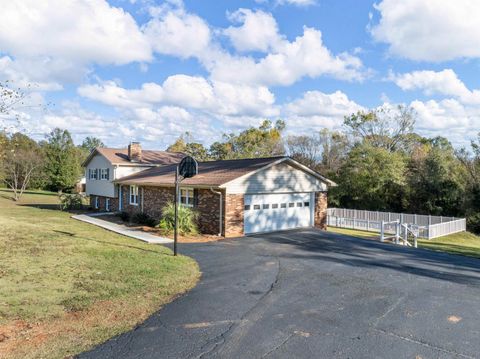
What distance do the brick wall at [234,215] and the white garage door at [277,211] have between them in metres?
0.38

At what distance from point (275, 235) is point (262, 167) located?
315cm

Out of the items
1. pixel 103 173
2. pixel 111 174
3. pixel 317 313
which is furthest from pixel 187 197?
pixel 103 173

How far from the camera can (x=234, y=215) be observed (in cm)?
1633

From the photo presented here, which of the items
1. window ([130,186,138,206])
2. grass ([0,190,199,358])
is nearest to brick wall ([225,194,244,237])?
grass ([0,190,199,358])

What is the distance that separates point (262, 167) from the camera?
1716 centimetres

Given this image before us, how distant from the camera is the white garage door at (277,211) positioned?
17094 millimetres

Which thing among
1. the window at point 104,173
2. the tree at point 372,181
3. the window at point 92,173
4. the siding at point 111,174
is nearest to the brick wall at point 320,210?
the tree at point 372,181

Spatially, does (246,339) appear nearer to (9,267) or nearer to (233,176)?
(9,267)

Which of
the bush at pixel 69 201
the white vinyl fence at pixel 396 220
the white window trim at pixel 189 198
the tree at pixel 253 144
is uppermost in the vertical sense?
the tree at pixel 253 144

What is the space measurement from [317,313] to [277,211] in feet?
38.0

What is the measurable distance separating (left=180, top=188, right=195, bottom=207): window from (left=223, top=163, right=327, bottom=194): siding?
2695 millimetres

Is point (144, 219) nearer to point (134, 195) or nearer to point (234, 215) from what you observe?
point (134, 195)

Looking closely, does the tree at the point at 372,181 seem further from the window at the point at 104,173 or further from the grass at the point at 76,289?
the grass at the point at 76,289

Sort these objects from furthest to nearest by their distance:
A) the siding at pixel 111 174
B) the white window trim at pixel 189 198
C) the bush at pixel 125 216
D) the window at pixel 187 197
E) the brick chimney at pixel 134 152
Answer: the brick chimney at pixel 134 152, the siding at pixel 111 174, the bush at pixel 125 216, the window at pixel 187 197, the white window trim at pixel 189 198
